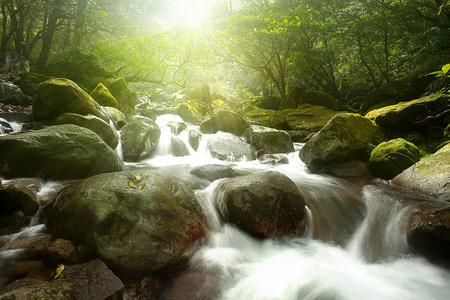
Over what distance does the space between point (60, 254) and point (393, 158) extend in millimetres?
7155

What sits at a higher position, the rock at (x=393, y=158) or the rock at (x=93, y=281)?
the rock at (x=393, y=158)

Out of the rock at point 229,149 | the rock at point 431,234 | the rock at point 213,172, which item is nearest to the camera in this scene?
the rock at point 431,234

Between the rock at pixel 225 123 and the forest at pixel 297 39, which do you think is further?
the rock at pixel 225 123

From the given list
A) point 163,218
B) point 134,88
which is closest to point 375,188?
point 163,218

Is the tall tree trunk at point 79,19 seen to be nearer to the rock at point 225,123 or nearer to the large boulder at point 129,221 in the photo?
the rock at point 225,123

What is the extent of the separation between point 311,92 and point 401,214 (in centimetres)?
1265

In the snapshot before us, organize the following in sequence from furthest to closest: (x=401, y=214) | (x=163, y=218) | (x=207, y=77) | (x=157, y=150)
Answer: (x=207, y=77)
(x=157, y=150)
(x=401, y=214)
(x=163, y=218)

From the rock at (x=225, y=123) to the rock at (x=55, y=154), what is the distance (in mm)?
6837

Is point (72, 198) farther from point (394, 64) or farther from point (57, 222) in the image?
point (394, 64)

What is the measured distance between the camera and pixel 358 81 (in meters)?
14.1

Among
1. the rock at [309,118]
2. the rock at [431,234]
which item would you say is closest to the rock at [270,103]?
the rock at [309,118]

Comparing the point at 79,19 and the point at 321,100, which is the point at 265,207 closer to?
the point at 321,100

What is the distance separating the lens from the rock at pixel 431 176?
4273mm

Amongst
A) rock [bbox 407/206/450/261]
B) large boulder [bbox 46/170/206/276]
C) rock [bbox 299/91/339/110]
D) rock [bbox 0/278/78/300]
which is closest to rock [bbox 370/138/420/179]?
rock [bbox 407/206/450/261]
